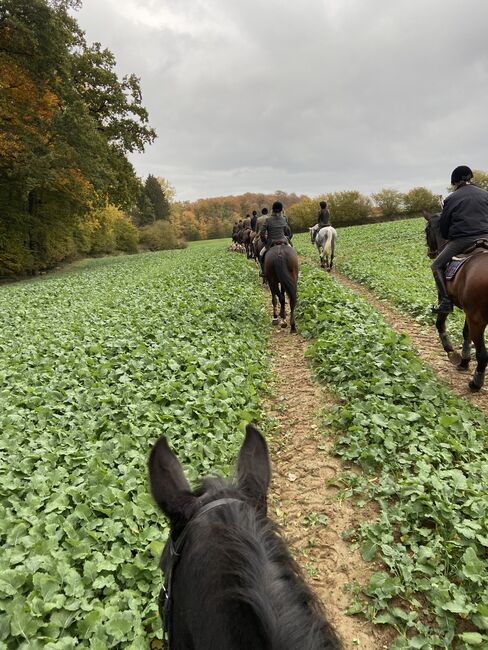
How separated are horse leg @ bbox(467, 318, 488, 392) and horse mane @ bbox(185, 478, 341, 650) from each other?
226 inches

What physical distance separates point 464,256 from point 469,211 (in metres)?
0.70

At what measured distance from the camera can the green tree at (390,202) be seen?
55188 mm

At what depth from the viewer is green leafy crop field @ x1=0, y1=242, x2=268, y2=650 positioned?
2.80 m

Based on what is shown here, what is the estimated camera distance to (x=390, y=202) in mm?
55375

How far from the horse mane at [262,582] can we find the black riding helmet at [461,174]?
6.66 meters

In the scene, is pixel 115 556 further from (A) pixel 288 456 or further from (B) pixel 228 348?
(B) pixel 228 348

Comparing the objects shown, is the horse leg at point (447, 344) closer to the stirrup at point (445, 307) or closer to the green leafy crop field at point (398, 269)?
the stirrup at point (445, 307)

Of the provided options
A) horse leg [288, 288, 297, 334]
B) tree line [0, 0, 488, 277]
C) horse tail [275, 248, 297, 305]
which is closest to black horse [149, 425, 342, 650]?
horse tail [275, 248, 297, 305]

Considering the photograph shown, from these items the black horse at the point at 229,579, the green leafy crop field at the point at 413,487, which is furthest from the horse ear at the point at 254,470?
the green leafy crop field at the point at 413,487

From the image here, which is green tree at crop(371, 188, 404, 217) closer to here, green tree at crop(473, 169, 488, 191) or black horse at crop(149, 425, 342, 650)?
green tree at crop(473, 169, 488, 191)

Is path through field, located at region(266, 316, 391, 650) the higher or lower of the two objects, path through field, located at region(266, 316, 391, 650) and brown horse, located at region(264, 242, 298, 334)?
the lower

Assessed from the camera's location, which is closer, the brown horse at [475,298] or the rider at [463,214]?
the brown horse at [475,298]

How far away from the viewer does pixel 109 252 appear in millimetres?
50000

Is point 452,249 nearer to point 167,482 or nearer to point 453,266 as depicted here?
point 453,266
